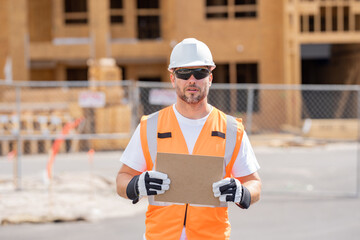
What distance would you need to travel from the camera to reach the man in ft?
10.3

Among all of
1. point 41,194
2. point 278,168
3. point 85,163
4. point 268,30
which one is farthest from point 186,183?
point 268,30

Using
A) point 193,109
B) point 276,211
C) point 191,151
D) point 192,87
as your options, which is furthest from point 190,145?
point 276,211

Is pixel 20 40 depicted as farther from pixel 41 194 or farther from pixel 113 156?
pixel 41 194

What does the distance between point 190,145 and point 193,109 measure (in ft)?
0.71

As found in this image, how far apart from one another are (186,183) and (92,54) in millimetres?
26165

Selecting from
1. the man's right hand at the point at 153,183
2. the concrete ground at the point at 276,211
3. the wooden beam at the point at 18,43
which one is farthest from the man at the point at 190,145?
the wooden beam at the point at 18,43

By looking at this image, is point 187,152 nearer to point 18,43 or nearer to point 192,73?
point 192,73

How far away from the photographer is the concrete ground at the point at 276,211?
302 inches

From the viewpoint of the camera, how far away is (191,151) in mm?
3182

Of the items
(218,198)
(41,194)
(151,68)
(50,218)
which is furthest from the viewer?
(151,68)

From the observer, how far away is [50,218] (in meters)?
8.34

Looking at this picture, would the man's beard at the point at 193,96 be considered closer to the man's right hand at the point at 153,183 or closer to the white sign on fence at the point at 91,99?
the man's right hand at the point at 153,183

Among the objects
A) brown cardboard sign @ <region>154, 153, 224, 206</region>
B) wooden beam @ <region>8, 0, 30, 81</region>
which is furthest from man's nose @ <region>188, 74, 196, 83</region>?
wooden beam @ <region>8, 0, 30, 81</region>

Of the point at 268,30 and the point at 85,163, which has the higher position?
the point at 268,30
